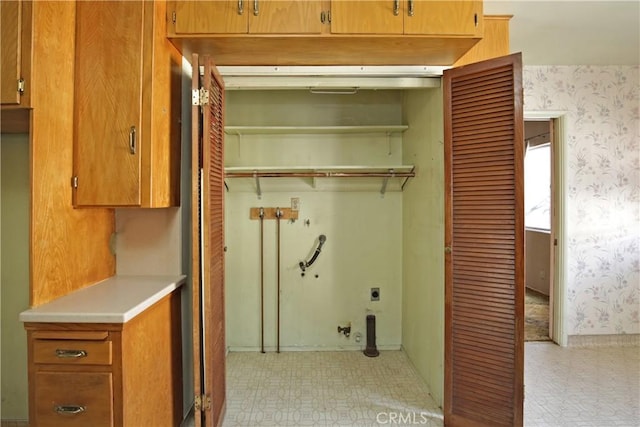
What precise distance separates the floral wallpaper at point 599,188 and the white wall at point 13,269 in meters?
3.69

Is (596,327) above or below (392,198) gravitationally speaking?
below

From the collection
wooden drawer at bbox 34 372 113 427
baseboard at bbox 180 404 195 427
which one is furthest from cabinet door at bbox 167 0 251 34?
baseboard at bbox 180 404 195 427

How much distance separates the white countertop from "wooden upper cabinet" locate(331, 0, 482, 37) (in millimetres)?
1537

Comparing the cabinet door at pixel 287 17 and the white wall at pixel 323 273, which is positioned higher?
the cabinet door at pixel 287 17

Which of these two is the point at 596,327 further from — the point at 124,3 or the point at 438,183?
the point at 124,3

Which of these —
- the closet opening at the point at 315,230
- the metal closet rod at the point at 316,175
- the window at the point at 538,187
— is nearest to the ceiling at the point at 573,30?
the closet opening at the point at 315,230

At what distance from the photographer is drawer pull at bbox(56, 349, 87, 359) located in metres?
1.25

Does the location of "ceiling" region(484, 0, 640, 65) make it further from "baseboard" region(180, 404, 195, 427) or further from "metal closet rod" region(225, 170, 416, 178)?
"baseboard" region(180, 404, 195, 427)

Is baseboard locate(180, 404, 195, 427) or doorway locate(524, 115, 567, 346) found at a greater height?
doorway locate(524, 115, 567, 346)

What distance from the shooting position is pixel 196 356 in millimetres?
1569

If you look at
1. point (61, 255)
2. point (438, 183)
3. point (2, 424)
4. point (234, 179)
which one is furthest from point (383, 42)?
point (2, 424)

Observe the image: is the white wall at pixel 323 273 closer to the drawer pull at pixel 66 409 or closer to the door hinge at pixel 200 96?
the door hinge at pixel 200 96

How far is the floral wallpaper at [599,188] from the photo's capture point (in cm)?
286

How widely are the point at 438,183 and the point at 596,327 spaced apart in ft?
7.53
